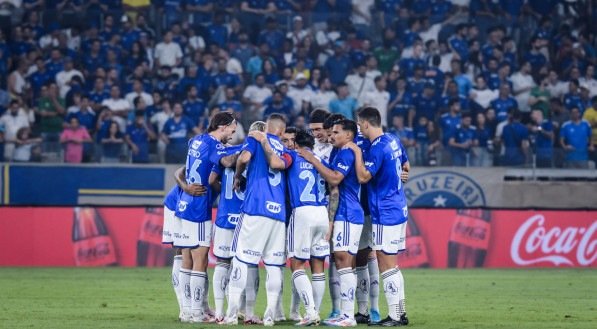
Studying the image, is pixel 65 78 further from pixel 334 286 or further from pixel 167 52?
pixel 334 286

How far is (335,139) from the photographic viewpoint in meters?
14.3

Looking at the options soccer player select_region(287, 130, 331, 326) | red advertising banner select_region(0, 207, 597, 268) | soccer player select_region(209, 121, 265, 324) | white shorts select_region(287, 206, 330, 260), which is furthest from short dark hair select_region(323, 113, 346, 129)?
red advertising banner select_region(0, 207, 597, 268)

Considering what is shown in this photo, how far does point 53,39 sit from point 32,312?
15.5 meters

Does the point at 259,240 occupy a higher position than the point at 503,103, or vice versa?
the point at 503,103

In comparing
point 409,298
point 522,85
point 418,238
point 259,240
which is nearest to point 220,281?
point 259,240

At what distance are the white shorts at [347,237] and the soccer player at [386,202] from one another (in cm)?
21

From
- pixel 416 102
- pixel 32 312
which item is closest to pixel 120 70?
pixel 416 102

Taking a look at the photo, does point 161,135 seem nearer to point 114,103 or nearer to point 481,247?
point 114,103

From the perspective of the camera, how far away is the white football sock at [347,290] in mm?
14109

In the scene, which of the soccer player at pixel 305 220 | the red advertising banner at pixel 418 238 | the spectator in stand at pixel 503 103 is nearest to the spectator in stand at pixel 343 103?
the spectator in stand at pixel 503 103

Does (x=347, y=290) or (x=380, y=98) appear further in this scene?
(x=380, y=98)

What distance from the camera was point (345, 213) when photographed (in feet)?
47.0

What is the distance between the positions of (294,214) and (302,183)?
37 cm

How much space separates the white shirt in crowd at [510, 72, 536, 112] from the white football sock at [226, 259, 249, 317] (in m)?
17.4
